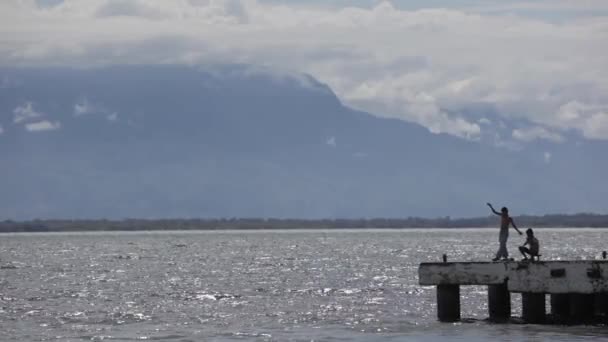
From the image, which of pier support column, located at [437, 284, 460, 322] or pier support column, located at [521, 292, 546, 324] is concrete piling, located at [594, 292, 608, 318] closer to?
pier support column, located at [521, 292, 546, 324]

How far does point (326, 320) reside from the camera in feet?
184

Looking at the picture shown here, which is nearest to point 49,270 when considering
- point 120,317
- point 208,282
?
point 208,282

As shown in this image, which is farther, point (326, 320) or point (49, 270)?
point (49, 270)

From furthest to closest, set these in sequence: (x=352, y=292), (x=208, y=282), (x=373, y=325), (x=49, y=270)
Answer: (x=49, y=270) → (x=208, y=282) → (x=352, y=292) → (x=373, y=325)

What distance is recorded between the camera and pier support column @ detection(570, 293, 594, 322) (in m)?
48.6

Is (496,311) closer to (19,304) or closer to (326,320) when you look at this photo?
(326,320)

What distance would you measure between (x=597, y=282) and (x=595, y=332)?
5.67 feet

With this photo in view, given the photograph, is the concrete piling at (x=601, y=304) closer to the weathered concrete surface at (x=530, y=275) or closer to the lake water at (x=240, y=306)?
the lake water at (x=240, y=306)

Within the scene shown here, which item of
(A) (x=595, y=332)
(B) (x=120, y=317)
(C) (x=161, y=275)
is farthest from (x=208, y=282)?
(A) (x=595, y=332)

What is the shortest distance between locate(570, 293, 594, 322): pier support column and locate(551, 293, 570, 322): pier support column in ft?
2.86

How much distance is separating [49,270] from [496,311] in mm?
60733

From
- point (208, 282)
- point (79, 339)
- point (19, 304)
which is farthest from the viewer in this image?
point (208, 282)

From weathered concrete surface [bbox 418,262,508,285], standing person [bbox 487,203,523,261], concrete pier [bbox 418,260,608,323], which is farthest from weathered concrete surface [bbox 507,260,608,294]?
standing person [bbox 487,203,523,261]

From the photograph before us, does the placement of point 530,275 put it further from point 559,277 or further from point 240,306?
point 240,306
